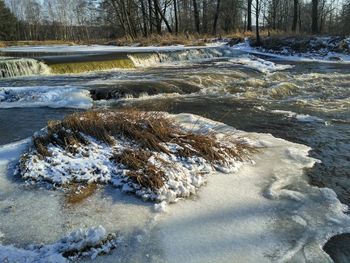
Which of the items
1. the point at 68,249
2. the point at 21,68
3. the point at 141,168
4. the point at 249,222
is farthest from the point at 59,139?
the point at 21,68

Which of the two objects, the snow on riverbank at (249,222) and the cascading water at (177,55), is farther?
the cascading water at (177,55)

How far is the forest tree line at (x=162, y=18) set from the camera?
3678 centimetres

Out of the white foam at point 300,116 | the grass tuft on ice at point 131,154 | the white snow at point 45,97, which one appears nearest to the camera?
the grass tuft on ice at point 131,154

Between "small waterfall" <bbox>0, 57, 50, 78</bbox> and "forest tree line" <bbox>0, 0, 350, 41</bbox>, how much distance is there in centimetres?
1533

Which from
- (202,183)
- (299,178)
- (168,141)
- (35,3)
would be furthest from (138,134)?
(35,3)

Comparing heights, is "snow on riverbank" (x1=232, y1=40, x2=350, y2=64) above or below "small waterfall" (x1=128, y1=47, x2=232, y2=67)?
below

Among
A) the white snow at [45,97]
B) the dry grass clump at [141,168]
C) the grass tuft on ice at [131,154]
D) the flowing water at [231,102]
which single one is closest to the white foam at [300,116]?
the flowing water at [231,102]

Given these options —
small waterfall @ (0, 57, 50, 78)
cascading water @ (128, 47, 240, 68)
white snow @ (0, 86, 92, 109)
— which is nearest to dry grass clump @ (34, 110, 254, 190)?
white snow @ (0, 86, 92, 109)

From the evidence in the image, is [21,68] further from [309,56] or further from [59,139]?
[309,56]

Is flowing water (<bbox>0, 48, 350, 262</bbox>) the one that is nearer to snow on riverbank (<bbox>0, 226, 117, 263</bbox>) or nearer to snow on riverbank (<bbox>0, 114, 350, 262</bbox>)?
snow on riverbank (<bbox>0, 114, 350, 262</bbox>)

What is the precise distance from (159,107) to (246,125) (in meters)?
2.54

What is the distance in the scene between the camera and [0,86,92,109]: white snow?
998 cm

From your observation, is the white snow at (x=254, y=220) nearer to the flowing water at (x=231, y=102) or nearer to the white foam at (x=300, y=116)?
the flowing water at (x=231, y=102)

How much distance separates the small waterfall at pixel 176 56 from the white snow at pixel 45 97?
742 cm
